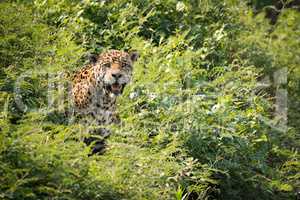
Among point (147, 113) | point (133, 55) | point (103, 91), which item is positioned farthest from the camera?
point (133, 55)

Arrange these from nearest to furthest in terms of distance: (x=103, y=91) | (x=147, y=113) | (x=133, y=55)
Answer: (x=147, y=113), (x=103, y=91), (x=133, y=55)

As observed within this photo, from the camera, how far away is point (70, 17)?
1040cm

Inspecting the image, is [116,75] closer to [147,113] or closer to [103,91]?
[103,91]

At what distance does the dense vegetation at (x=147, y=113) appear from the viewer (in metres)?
6.79

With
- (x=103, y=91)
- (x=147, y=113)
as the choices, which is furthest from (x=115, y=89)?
(x=147, y=113)

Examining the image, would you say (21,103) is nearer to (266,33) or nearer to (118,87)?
(118,87)

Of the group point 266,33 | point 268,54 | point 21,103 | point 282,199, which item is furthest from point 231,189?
point 266,33

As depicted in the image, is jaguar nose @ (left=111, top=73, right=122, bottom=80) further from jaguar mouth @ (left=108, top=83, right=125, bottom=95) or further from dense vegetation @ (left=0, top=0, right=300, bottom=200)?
dense vegetation @ (left=0, top=0, right=300, bottom=200)

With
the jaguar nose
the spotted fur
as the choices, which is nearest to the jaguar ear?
the spotted fur

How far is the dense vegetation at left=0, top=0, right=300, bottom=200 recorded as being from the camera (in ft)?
22.3

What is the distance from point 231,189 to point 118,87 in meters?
1.70

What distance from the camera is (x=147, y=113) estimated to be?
28.3 ft

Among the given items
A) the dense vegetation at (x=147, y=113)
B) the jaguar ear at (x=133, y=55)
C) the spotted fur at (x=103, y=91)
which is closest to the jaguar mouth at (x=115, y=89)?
the spotted fur at (x=103, y=91)

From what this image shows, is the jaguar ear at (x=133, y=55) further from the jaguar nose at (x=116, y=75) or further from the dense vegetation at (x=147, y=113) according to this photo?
the jaguar nose at (x=116, y=75)
